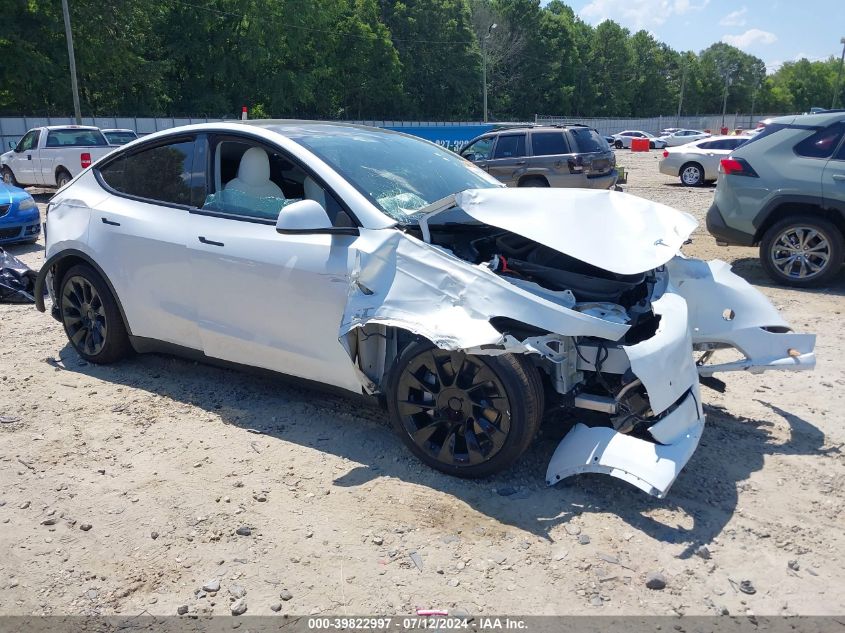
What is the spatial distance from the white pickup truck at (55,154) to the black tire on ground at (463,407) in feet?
49.0

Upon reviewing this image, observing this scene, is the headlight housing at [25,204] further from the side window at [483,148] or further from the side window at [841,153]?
the side window at [841,153]

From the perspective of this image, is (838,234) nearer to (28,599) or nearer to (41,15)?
(28,599)

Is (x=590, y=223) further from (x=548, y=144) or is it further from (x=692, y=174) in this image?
(x=692, y=174)

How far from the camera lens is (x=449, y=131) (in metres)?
24.4

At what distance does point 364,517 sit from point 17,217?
8.85 meters

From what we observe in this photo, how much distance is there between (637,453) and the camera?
3186 mm

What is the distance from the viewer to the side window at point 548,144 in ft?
46.4

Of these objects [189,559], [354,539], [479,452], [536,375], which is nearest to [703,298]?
[536,375]

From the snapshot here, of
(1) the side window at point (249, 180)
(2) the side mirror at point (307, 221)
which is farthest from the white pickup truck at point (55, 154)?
(2) the side mirror at point (307, 221)

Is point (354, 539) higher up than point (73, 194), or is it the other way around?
point (73, 194)

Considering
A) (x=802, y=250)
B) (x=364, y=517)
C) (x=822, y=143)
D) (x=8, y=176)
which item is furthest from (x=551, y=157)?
(x=8, y=176)

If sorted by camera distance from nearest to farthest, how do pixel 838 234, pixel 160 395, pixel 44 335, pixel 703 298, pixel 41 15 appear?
1. pixel 703 298
2. pixel 160 395
3. pixel 44 335
4. pixel 838 234
5. pixel 41 15

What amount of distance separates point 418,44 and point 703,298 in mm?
68125

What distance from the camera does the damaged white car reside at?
3250 mm
